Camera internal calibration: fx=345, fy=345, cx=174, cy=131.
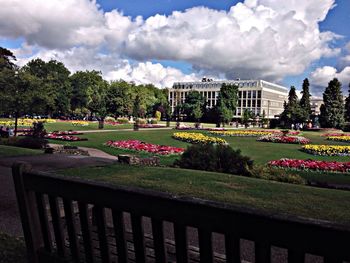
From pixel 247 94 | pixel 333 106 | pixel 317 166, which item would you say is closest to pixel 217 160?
pixel 317 166

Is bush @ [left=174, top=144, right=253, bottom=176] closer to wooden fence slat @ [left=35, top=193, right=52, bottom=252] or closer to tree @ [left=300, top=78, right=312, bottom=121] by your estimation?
wooden fence slat @ [left=35, top=193, right=52, bottom=252]

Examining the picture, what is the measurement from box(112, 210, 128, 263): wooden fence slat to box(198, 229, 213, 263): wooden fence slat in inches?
23.8

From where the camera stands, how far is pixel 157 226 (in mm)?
2082

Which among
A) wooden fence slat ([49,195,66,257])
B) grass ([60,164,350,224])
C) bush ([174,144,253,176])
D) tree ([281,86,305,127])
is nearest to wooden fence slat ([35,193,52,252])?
wooden fence slat ([49,195,66,257])

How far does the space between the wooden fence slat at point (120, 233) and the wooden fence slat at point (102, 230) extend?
0.45ft

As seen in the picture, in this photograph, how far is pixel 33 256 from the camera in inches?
116

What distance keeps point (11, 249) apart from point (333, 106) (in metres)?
60.1

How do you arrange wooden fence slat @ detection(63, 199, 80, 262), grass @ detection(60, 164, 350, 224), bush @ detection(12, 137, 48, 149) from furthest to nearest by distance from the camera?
bush @ detection(12, 137, 48, 149) → grass @ detection(60, 164, 350, 224) → wooden fence slat @ detection(63, 199, 80, 262)

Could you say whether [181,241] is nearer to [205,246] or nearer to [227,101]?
[205,246]

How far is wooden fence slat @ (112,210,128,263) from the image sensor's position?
228cm

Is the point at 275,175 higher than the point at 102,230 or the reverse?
the reverse

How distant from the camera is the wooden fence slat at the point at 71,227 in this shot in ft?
8.61

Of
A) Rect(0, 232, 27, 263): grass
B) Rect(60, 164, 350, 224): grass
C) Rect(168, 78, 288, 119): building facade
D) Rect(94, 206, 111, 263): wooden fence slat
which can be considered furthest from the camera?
Rect(168, 78, 288, 119): building facade

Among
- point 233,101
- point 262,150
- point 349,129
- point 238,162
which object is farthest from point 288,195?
point 233,101
